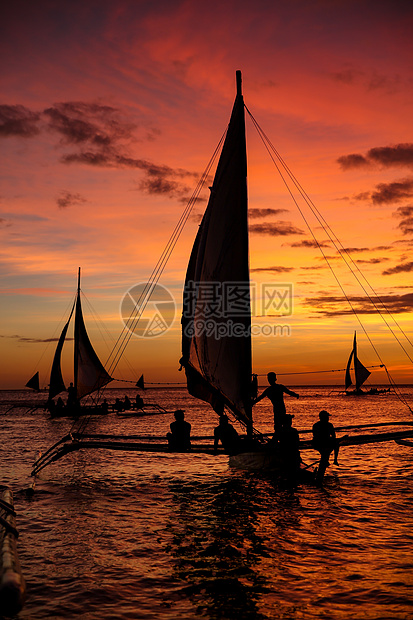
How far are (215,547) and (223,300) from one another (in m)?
7.81

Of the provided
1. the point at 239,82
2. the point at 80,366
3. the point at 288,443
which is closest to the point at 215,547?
the point at 288,443

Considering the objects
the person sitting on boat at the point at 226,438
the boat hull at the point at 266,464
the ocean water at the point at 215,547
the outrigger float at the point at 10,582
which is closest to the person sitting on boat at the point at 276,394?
the boat hull at the point at 266,464

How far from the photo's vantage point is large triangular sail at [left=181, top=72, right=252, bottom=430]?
17016 mm

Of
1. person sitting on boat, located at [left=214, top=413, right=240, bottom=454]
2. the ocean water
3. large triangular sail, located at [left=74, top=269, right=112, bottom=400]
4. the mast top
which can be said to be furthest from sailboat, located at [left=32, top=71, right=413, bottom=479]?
large triangular sail, located at [left=74, top=269, right=112, bottom=400]

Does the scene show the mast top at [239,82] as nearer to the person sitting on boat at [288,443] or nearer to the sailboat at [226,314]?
the sailboat at [226,314]

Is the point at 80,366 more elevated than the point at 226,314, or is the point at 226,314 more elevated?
the point at 226,314

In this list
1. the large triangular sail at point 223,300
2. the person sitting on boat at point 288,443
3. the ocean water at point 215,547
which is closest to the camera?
the ocean water at point 215,547

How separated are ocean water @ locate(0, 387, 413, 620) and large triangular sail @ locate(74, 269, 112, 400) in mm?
31914

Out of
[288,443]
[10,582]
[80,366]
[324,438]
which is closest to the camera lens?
[10,582]

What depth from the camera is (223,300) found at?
1770 centimetres

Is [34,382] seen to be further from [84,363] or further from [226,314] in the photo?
[226,314]

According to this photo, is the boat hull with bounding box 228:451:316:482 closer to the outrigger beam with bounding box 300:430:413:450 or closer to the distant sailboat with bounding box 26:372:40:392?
the outrigger beam with bounding box 300:430:413:450

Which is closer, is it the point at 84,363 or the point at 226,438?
the point at 226,438

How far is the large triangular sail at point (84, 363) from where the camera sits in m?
54.5
